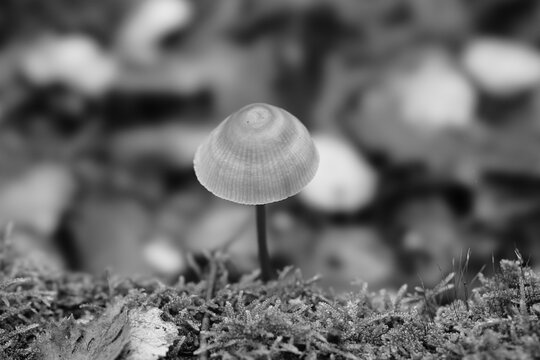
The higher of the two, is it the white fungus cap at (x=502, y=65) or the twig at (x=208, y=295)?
the white fungus cap at (x=502, y=65)

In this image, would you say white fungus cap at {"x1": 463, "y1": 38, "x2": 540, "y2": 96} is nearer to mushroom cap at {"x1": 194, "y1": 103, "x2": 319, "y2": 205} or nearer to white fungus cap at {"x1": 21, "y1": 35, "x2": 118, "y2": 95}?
mushroom cap at {"x1": 194, "y1": 103, "x2": 319, "y2": 205}

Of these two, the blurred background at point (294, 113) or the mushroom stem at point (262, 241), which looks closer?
the mushroom stem at point (262, 241)

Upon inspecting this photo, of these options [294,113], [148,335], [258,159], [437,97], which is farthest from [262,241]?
[437,97]

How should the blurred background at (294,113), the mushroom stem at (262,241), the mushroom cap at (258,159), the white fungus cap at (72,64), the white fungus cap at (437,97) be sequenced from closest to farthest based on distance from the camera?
the mushroom cap at (258,159)
the mushroom stem at (262,241)
the blurred background at (294,113)
the white fungus cap at (437,97)
the white fungus cap at (72,64)

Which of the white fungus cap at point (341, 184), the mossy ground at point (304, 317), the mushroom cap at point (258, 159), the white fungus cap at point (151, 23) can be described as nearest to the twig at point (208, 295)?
the mossy ground at point (304, 317)

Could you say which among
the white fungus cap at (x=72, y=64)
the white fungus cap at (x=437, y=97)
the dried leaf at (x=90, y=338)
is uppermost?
the white fungus cap at (x=72, y=64)

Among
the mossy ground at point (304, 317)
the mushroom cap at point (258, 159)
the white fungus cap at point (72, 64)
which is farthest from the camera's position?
the white fungus cap at point (72, 64)

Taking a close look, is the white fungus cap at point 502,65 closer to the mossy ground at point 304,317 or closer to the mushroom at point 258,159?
the mossy ground at point 304,317

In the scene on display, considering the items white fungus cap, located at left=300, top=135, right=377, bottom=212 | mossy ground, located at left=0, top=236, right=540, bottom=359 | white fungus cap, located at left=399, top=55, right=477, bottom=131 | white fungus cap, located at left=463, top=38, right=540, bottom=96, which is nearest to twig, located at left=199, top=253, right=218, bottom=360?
mossy ground, located at left=0, top=236, right=540, bottom=359
